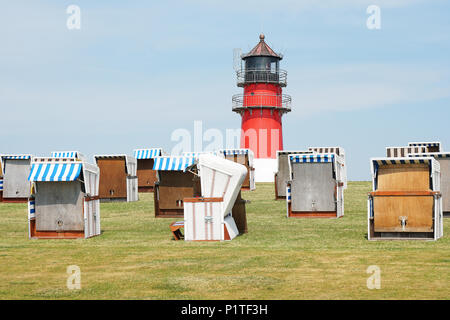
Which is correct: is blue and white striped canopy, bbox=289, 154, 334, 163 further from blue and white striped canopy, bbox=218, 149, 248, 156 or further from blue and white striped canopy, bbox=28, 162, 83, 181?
blue and white striped canopy, bbox=218, 149, 248, 156

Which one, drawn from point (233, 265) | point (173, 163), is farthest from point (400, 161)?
point (173, 163)

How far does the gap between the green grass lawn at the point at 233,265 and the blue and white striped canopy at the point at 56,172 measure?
1.83 metres

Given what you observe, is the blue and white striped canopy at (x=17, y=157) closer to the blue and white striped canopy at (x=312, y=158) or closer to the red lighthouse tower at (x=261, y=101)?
the blue and white striped canopy at (x=312, y=158)

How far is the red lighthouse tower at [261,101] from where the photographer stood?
6103 cm

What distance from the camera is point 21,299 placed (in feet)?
34.2

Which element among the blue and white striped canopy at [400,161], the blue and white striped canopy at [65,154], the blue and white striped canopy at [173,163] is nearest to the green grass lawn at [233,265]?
the blue and white striped canopy at [400,161]

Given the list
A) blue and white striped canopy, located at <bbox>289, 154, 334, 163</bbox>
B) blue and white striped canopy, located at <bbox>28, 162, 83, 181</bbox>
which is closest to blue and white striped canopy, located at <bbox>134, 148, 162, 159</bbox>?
blue and white striped canopy, located at <bbox>289, 154, 334, 163</bbox>

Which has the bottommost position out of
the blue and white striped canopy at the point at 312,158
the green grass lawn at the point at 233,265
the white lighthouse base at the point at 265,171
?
the green grass lawn at the point at 233,265

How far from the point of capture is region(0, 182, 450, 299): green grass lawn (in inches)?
423

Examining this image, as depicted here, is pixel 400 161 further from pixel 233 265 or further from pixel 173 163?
pixel 173 163

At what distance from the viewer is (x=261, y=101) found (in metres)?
61.1

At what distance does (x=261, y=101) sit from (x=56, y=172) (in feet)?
144
